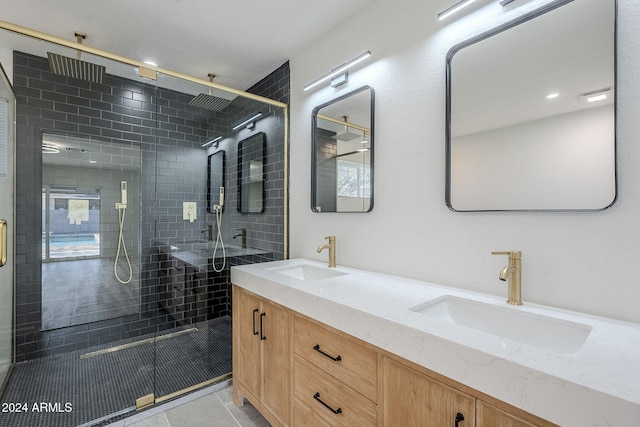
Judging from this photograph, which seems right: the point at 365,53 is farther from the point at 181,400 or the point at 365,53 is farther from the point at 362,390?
the point at 181,400

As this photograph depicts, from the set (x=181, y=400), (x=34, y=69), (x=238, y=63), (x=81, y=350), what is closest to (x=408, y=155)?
(x=238, y=63)

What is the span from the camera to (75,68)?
7.43ft

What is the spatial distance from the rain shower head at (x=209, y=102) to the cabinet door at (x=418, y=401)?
243 cm

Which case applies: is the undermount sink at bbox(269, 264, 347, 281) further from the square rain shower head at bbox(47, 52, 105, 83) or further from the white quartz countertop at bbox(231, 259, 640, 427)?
Answer: the square rain shower head at bbox(47, 52, 105, 83)

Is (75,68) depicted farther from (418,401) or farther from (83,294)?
(418,401)

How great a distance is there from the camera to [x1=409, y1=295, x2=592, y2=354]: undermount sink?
1024 millimetres

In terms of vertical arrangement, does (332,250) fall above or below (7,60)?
below

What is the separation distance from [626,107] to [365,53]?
4.41 ft

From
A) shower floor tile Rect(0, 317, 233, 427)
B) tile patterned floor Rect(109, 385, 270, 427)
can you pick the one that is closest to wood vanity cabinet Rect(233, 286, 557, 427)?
tile patterned floor Rect(109, 385, 270, 427)

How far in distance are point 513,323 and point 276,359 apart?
1.18m

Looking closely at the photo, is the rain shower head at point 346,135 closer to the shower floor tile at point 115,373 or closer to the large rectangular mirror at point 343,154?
the large rectangular mirror at point 343,154

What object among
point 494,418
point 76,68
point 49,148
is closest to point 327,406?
point 494,418

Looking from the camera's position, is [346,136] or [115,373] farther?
[115,373]

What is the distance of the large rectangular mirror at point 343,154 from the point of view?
1929 millimetres
